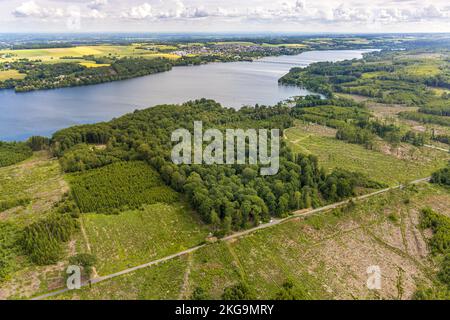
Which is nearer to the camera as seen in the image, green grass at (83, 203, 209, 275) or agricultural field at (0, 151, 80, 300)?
agricultural field at (0, 151, 80, 300)

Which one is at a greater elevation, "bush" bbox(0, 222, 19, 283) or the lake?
the lake

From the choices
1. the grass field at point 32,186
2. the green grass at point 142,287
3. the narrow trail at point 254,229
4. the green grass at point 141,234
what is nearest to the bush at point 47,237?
the green grass at point 141,234

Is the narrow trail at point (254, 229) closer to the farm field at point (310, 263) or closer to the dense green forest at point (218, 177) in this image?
the farm field at point (310, 263)

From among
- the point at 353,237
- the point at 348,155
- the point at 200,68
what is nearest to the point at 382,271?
the point at 353,237

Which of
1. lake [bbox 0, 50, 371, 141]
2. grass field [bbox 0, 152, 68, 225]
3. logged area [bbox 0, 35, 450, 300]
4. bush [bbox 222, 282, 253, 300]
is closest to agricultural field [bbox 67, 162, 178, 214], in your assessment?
logged area [bbox 0, 35, 450, 300]

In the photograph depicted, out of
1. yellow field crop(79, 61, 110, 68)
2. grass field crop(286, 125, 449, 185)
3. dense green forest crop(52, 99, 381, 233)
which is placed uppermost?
yellow field crop(79, 61, 110, 68)

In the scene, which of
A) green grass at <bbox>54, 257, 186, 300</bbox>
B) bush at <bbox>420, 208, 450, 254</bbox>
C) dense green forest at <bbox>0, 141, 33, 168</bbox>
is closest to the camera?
green grass at <bbox>54, 257, 186, 300</bbox>

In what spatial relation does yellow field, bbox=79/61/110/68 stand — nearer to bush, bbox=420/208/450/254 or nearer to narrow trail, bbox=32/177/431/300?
narrow trail, bbox=32/177/431/300
